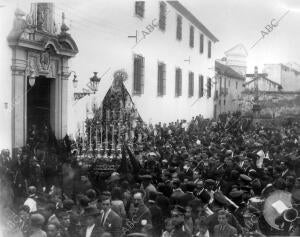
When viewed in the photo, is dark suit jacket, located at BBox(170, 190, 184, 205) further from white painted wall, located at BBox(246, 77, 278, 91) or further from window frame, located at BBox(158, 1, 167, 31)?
white painted wall, located at BBox(246, 77, 278, 91)

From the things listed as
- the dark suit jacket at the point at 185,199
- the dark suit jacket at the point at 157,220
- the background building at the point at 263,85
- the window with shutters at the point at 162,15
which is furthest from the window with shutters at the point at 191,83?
the dark suit jacket at the point at 157,220

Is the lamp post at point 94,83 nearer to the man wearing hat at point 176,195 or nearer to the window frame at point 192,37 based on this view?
the man wearing hat at point 176,195

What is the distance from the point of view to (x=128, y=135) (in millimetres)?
11898

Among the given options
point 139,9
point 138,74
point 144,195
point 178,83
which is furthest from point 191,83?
point 144,195

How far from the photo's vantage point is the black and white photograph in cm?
594

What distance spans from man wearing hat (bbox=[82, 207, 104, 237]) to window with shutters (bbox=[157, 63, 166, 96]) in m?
13.1

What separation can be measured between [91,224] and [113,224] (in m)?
0.26

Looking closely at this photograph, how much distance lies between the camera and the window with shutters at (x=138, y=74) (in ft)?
51.8

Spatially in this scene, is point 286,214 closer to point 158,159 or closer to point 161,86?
point 158,159

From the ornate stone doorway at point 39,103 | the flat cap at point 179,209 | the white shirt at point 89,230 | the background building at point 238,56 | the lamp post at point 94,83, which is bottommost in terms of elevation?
the white shirt at point 89,230

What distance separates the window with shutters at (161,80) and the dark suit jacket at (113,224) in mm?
13074

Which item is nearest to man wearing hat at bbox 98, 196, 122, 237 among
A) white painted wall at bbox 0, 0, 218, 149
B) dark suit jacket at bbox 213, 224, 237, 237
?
dark suit jacket at bbox 213, 224, 237, 237

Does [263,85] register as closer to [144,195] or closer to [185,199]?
[144,195]

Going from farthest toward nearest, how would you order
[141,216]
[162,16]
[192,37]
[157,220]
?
1. [192,37]
2. [162,16]
3. [157,220]
4. [141,216]
